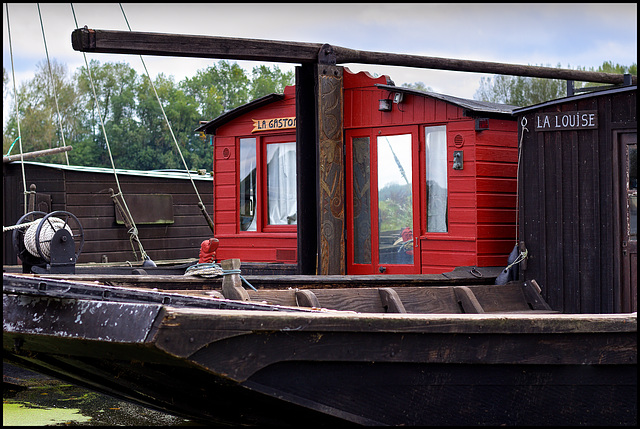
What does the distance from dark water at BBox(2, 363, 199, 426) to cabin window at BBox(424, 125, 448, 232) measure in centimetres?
300

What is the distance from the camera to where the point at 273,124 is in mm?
9359

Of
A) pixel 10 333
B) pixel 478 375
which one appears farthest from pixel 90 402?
pixel 478 375

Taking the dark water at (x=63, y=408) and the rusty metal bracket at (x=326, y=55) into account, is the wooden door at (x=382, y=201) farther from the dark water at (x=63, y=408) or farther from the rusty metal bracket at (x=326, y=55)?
the dark water at (x=63, y=408)

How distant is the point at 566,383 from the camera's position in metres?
4.88

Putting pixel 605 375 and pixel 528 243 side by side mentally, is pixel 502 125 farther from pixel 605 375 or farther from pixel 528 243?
pixel 605 375

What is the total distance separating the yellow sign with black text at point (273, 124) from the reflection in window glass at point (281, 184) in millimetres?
201

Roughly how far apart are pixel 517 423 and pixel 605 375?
589 mm

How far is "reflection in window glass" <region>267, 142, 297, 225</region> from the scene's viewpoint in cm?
935

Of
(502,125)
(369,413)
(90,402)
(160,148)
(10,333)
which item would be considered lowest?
(90,402)

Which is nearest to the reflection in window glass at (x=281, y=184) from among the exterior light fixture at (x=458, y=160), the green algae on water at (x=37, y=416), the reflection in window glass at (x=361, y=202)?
the reflection in window glass at (x=361, y=202)

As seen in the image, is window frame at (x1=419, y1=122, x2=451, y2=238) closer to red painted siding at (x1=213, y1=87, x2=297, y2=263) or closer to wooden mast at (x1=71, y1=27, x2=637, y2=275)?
wooden mast at (x1=71, y1=27, x2=637, y2=275)

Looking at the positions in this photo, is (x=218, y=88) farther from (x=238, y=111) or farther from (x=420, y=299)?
(x=420, y=299)

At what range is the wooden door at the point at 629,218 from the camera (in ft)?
21.0

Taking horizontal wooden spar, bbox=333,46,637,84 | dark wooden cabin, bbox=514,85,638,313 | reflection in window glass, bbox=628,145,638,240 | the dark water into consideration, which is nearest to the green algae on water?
the dark water
